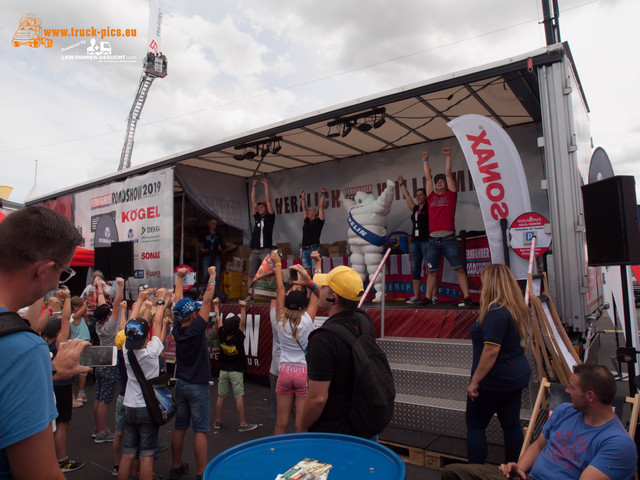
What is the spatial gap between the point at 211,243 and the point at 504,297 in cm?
835

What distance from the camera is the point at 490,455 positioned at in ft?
12.4

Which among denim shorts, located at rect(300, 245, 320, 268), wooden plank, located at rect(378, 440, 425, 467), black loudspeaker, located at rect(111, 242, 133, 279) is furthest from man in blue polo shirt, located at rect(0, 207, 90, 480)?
black loudspeaker, located at rect(111, 242, 133, 279)

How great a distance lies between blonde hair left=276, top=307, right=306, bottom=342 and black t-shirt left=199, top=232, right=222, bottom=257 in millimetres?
6630

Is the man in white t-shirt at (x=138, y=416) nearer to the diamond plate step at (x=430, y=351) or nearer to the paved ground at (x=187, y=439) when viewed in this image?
the paved ground at (x=187, y=439)

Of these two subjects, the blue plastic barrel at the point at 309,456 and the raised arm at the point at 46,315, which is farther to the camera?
the raised arm at the point at 46,315

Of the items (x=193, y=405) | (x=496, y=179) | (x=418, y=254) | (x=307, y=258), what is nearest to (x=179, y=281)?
(x=193, y=405)

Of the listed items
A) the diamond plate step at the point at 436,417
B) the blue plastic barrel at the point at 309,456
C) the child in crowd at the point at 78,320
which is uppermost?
the child in crowd at the point at 78,320

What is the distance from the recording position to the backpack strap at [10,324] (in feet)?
3.28

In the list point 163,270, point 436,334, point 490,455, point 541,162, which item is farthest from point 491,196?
point 163,270

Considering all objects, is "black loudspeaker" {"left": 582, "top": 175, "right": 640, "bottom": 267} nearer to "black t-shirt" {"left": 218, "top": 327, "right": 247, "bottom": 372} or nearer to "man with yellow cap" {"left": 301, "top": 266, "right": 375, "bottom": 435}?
A: "man with yellow cap" {"left": 301, "top": 266, "right": 375, "bottom": 435}

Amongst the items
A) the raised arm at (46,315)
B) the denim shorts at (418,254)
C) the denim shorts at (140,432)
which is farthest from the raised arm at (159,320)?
the denim shorts at (418,254)

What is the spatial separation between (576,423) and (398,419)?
2.38 metres

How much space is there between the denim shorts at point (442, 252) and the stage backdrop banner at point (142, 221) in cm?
499

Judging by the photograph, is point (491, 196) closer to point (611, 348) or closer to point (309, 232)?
point (309, 232)
